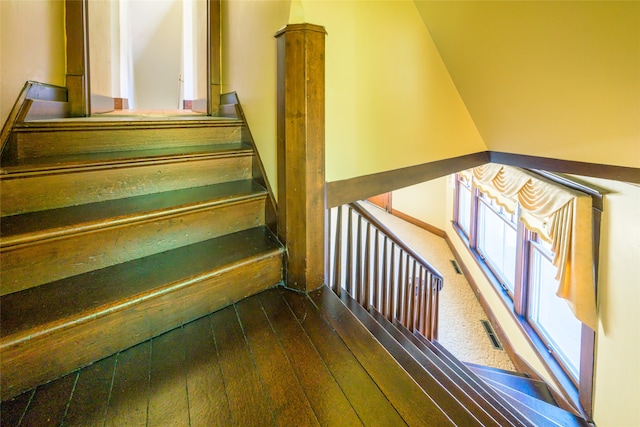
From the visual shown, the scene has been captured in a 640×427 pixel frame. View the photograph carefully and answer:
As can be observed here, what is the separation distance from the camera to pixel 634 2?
48.2 inches

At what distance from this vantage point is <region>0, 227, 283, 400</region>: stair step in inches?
36.3

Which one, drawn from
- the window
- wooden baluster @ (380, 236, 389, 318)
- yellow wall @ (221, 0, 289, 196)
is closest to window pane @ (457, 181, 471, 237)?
the window

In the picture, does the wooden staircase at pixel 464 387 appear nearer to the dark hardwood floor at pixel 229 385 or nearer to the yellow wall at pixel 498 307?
the dark hardwood floor at pixel 229 385

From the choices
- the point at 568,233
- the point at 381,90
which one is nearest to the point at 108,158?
the point at 381,90

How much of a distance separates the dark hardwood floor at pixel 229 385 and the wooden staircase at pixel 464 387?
113mm

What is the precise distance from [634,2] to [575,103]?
2.01 feet

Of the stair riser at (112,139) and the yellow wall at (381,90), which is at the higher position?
the yellow wall at (381,90)

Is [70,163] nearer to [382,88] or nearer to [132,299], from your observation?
[132,299]

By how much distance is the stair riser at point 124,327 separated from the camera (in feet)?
2.98

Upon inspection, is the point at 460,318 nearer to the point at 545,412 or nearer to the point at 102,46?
the point at 545,412

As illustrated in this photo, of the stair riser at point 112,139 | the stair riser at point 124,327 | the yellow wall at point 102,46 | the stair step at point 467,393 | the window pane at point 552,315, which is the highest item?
the yellow wall at point 102,46

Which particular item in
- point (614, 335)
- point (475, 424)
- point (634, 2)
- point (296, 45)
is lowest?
point (614, 335)

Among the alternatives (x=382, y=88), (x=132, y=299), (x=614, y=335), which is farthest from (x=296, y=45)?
(x=614, y=335)

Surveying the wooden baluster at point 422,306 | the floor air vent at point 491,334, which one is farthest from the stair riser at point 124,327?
the floor air vent at point 491,334
